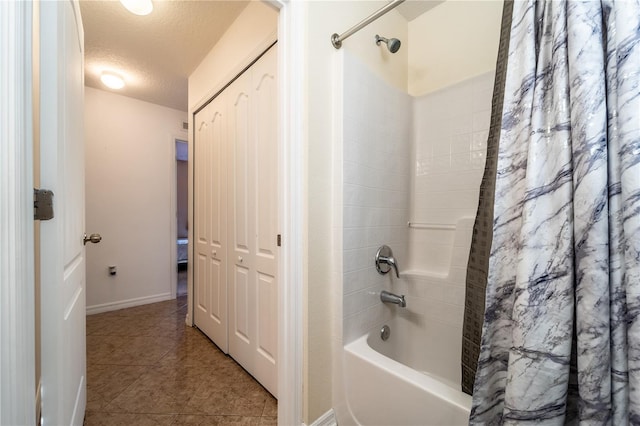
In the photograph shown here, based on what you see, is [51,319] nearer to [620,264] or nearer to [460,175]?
[620,264]

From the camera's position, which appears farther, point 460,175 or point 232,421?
point 460,175

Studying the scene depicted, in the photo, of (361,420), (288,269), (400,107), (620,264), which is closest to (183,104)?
(400,107)

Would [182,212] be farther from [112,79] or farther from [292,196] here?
[292,196]

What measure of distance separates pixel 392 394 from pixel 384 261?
25.0 inches

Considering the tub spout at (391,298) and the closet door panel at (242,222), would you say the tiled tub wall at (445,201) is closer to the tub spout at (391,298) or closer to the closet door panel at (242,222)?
the tub spout at (391,298)

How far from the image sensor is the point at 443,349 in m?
1.55

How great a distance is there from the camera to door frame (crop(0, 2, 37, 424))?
1.76 ft

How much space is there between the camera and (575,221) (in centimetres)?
69

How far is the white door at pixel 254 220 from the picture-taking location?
61.4 inches

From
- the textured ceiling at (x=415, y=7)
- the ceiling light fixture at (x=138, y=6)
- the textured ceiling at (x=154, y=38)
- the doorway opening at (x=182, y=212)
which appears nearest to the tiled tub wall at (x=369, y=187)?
the textured ceiling at (x=415, y=7)

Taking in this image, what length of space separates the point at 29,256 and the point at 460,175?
187 centimetres

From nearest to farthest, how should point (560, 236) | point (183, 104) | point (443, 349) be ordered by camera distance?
1. point (560, 236)
2. point (443, 349)
3. point (183, 104)

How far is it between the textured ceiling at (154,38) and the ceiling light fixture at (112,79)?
0.16 ft

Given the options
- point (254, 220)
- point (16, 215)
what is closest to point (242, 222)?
point (254, 220)
